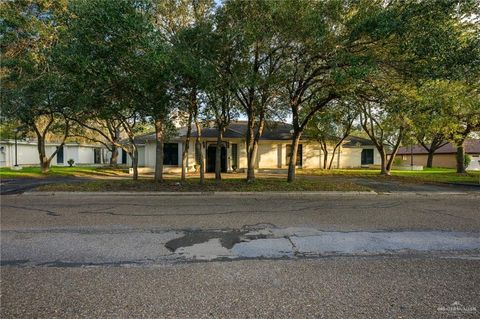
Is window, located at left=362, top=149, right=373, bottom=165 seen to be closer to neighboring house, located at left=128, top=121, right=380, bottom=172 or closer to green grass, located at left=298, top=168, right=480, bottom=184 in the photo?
neighboring house, located at left=128, top=121, right=380, bottom=172

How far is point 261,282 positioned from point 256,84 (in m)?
9.30

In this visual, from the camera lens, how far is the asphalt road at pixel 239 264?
3.41 meters

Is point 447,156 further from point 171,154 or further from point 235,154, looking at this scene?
point 171,154

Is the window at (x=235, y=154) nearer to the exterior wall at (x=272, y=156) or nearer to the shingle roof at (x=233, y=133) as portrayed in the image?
the exterior wall at (x=272, y=156)

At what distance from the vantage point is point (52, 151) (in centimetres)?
3753

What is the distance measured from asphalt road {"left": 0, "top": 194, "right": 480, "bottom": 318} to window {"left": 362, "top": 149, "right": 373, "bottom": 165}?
27994 millimetres

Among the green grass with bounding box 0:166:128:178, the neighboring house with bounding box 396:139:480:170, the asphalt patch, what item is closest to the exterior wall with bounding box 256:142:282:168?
the green grass with bounding box 0:166:128:178

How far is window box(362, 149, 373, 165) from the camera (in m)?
35.9

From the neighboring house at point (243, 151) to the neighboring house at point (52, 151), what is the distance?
11.3 metres

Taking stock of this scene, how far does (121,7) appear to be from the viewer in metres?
9.63

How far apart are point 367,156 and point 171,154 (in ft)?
77.5

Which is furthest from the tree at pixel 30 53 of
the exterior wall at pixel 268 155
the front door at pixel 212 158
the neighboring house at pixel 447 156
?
the neighboring house at pixel 447 156

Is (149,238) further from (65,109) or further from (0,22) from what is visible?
(65,109)

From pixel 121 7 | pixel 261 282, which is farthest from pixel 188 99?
pixel 261 282
